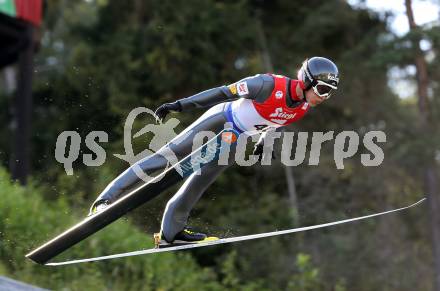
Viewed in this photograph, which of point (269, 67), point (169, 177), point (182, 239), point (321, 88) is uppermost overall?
point (269, 67)

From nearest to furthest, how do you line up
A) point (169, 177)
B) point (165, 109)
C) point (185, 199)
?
1. point (165, 109)
2. point (169, 177)
3. point (185, 199)

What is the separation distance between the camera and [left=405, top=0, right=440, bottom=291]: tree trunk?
52.2 ft

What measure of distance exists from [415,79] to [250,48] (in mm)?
4851

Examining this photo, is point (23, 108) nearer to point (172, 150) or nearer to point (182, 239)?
point (182, 239)

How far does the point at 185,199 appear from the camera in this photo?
7.16 m

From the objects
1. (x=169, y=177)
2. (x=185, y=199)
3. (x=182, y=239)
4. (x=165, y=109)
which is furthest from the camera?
(x=182, y=239)

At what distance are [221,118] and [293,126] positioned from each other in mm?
12871

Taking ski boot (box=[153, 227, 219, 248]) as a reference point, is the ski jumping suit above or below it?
above

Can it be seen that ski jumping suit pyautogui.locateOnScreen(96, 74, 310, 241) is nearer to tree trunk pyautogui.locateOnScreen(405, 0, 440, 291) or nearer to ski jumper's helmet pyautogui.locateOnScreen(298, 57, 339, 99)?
ski jumper's helmet pyautogui.locateOnScreen(298, 57, 339, 99)

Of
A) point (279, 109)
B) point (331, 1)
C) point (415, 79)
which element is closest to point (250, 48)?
point (331, 1)

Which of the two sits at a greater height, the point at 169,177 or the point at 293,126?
the point at 293,126

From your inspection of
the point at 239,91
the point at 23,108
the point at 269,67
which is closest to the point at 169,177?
the point at 239,91

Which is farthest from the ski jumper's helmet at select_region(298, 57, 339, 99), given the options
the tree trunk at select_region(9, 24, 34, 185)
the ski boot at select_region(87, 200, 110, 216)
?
the tree trunk at select_region(9, 24, 34, 185)

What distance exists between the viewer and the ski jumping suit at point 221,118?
21.5ft
